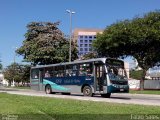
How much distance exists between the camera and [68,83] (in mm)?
33219

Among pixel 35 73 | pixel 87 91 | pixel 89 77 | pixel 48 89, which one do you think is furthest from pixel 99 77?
pixel 35 73

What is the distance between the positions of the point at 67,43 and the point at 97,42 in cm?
706

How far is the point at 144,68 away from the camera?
55688 millimetres

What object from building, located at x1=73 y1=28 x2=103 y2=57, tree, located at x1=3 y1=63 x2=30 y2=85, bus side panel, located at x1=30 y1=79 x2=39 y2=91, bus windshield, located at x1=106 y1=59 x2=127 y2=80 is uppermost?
building, located at x1=73 y1=28 x2=103 y2=57

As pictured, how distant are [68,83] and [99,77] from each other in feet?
13.8

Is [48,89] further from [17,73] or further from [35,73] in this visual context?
[17,73]

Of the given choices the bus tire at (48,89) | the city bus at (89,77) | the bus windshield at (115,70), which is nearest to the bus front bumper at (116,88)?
the city bus at (89,77)

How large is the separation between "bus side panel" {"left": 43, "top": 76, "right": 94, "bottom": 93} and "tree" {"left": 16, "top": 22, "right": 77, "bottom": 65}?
77.7ft

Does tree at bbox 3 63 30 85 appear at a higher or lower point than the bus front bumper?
higher

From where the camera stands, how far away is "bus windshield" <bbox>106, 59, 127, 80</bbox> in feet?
95.8

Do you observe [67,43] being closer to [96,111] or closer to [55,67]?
[55,67]

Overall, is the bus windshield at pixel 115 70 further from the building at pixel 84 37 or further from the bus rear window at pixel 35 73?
the building at pixel 84 37

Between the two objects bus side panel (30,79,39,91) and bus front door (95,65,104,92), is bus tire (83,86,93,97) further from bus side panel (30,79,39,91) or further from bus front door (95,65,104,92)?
bus side panel (30,79,39,91)

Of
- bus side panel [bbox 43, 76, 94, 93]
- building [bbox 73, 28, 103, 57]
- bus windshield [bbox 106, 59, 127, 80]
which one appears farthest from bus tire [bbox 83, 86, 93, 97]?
building [bbox 73, 28, 103, 57]
